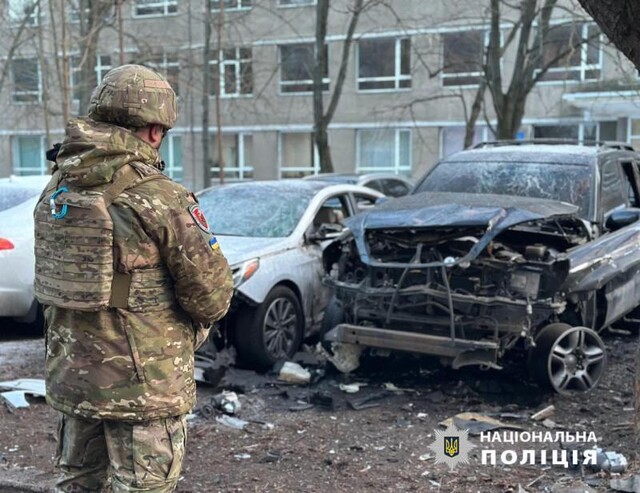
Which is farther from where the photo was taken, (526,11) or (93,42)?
(93,42)

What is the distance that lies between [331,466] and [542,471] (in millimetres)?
1141

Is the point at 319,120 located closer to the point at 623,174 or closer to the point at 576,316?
the point at 623,174

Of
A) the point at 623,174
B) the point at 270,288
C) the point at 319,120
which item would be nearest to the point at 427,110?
the point at 319,120

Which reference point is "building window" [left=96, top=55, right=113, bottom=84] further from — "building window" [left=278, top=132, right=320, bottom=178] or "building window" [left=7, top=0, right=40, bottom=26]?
"building window" [left=278, top=132, right=320, bottom=178]

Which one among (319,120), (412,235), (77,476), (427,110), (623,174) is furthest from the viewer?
(427,110)

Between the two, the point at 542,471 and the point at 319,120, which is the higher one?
the point at 319,120

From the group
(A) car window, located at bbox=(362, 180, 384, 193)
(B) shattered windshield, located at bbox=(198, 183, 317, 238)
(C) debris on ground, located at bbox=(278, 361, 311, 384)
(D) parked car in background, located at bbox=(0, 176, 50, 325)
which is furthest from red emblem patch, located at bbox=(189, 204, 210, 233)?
(A) car window, located at bbox=(362, 180, 384, 193)

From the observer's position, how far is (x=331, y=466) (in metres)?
4.21

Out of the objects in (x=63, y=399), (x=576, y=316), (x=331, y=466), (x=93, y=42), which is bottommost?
(x=331, y=466)

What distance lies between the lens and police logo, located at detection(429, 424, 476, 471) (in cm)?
423

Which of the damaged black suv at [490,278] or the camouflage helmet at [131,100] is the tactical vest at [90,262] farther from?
the damaged black suv at [490,278]

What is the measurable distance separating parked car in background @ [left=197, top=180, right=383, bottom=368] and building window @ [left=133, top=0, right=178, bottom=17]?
2282 cm

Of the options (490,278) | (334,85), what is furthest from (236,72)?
(490,278)

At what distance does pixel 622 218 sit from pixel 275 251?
9.30 feet
